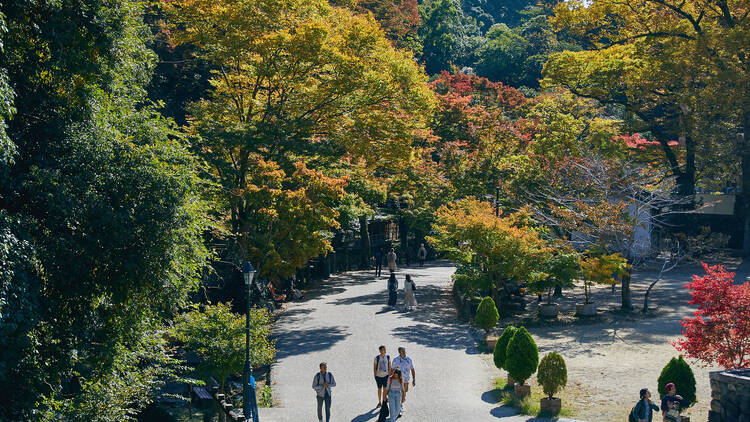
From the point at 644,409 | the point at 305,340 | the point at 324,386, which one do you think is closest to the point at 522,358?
the point at 644,409

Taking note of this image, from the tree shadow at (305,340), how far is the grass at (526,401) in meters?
6.28

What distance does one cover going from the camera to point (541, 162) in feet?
104

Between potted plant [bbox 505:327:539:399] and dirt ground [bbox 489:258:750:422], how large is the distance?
1.04 meters

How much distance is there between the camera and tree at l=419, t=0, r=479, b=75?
232ft

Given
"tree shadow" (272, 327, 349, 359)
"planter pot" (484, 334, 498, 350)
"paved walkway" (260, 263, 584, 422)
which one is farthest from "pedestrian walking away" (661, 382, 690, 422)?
"tree shadow" (272, 327, 349, 359)

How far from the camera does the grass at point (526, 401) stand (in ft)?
47.6

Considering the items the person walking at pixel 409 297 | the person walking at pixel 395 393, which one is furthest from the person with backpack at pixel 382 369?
the person walking at pixel 409 297

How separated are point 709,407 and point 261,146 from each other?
16.8m

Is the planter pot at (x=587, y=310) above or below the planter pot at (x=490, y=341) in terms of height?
above

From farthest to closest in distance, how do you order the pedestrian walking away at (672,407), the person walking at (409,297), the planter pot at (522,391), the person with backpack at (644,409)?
1. the person walking at (409,297)
2. the planter pot at (522,391)
3. the pedestrian walking away at (672,407)
4. the person with backpack at (644,409)

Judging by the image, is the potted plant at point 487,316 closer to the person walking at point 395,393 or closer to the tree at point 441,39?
the person walking at point 395,393

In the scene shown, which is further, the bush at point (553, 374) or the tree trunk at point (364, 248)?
the tree trunk at point (364, 248)

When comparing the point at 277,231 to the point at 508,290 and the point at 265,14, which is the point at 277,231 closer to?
the point at 265,14

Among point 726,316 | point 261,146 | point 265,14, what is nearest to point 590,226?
point 726,316
